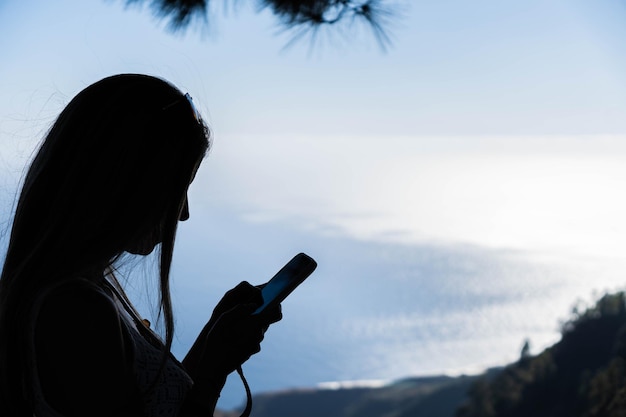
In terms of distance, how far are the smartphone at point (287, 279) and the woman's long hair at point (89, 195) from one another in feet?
0.52

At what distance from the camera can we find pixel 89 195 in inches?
24.5

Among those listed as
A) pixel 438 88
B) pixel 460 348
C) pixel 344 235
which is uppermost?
pixel 438 88

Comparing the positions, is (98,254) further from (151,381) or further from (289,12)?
(289,12)

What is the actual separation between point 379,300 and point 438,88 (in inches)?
86.0

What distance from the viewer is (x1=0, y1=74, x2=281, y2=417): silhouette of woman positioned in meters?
0.57

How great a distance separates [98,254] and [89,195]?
53 millimetres

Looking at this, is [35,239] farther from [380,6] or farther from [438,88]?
[438,88]

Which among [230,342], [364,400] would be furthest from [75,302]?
[364,400]

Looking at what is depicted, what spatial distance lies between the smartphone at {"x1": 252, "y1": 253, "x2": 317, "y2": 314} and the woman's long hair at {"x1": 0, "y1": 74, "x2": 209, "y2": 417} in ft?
0.52

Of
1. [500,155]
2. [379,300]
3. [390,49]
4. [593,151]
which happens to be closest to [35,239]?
[390,49]

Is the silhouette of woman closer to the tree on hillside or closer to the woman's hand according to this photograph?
the woman's hand

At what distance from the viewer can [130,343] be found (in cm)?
61

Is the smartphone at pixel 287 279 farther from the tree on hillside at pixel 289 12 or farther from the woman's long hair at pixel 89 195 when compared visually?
the tree on hillside at pixel 289 12

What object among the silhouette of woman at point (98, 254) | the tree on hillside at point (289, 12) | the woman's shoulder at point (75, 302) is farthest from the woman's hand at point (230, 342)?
the tree on hillside at point (289, 12)
